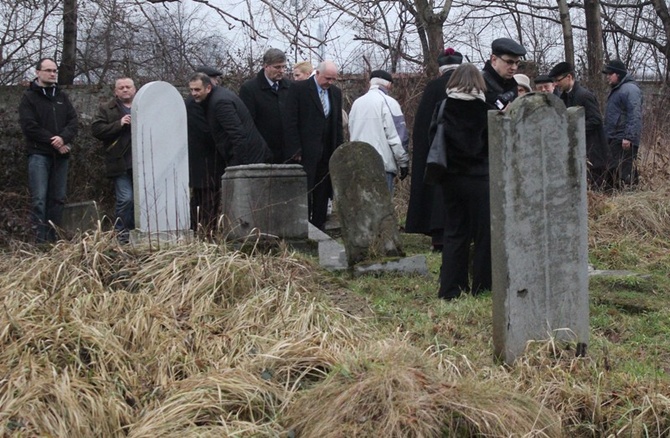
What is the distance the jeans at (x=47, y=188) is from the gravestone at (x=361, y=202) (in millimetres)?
3253

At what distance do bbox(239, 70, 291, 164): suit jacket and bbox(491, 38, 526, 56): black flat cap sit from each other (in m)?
3.47

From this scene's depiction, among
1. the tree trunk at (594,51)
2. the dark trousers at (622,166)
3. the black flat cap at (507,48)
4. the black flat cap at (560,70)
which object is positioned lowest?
the dark trousers at (622,166)

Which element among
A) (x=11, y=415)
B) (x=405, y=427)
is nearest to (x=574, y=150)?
(x=405, y=427)

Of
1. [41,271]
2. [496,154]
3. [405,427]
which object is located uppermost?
[496,154]

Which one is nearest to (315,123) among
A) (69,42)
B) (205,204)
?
(205,204)

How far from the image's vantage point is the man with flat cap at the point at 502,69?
25.6 ft

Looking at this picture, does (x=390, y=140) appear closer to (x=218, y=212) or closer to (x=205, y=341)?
(x=218, y=212)

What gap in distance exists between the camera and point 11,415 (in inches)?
188

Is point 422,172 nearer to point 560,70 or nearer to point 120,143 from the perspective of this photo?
point 560,70

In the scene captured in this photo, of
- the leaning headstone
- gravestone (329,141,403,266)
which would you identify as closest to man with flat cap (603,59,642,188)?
gravestone (329,141,403,266)

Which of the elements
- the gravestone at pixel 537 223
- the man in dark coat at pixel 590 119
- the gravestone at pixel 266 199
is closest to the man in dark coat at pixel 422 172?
the gravestone at pixel 266 199

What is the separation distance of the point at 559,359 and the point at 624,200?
5956mm

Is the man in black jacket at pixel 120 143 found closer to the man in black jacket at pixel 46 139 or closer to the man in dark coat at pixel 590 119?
the man in black jacket at pixel 46 139

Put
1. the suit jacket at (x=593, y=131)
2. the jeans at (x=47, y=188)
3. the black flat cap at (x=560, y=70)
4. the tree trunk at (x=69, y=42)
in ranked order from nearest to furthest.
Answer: the jeans at (x=47, y=188) → the suit jacket at (x=593, y=131) → the black flat cap at (x=560, y=70) → the tree trunk at (x=69, y=42)
